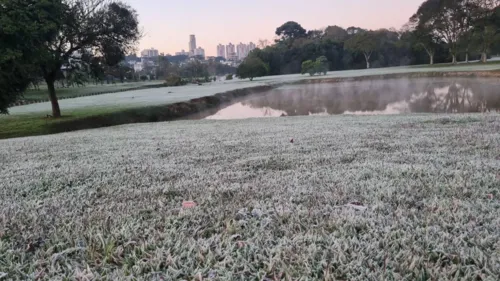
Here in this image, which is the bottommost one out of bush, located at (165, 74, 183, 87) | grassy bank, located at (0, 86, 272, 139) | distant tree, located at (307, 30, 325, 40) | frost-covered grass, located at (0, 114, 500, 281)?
grassy bank, located at (0, 86, 272, 139)

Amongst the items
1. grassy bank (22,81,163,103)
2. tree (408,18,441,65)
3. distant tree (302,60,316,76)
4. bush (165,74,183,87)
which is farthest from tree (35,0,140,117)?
tree (408,18,441,65)

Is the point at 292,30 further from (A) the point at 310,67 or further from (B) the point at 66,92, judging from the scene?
(B) the point at 66,92

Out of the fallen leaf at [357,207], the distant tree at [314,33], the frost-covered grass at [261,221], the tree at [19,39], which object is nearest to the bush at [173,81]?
the tree at [19,39]

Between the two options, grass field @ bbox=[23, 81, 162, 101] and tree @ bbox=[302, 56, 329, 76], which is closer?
grass field @ bbox=[23, 81, 162, 101]

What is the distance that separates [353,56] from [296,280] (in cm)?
8680

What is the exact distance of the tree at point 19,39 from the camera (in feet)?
46.1

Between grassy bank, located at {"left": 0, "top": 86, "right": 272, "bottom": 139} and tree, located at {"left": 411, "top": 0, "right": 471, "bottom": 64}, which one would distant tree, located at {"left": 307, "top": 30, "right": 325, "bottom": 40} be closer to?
tree, located at {"left": 411, "top": 0, "right": 471, "bottom": 64}

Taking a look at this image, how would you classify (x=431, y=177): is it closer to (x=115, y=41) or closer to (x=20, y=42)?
(x=20, y=42)

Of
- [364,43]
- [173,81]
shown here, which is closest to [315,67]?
[364,43]

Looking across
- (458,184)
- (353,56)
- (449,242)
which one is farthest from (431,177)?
(353,56)

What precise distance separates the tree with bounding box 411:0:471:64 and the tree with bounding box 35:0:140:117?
57.7 meters

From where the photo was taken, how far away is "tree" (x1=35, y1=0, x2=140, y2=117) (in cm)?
1930

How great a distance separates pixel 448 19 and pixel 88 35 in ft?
202

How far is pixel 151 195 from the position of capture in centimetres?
327
